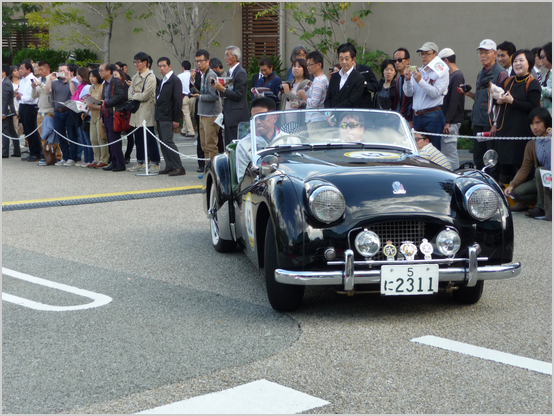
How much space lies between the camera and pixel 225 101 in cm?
1094

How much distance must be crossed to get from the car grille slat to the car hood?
10cm

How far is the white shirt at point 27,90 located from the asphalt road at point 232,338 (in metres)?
8.73

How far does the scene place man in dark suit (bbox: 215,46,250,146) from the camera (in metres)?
10.8

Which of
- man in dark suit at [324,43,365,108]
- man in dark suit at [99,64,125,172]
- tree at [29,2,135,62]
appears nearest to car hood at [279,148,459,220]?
man in dark suit at [324,43,365,108]

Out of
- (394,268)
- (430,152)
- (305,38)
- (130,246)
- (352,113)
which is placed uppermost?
(305,38)

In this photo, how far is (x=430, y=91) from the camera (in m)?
8.92

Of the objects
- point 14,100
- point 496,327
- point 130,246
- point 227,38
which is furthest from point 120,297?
point 227,38

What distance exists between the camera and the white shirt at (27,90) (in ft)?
47.3

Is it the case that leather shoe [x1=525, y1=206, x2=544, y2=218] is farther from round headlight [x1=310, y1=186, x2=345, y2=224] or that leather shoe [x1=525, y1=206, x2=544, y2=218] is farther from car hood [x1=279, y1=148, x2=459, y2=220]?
round headlight [x1=310, y1=186, x2=345, y2=224]

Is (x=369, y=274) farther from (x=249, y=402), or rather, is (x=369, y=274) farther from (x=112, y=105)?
(x=112, y=105)

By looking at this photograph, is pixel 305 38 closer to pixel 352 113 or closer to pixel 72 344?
pixel 352 113

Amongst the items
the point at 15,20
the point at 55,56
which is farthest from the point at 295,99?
the point at 15,20

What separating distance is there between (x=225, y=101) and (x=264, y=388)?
26.6 ft

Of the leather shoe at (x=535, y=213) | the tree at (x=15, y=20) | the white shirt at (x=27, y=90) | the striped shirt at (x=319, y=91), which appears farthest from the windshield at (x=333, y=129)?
the tree at (x=15, y=20)
